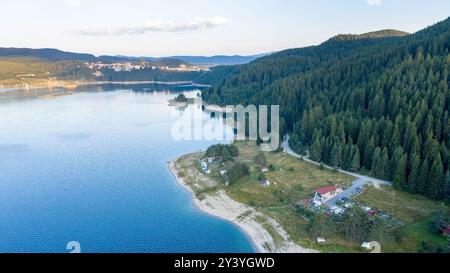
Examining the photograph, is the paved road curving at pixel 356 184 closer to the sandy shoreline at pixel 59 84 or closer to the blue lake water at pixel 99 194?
the blue lake water at pixel 99 194

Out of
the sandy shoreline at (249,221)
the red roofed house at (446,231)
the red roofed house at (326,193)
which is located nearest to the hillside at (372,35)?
the red roofed house at (326,193)

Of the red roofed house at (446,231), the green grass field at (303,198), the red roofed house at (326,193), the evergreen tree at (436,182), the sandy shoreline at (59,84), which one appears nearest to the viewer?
the red roofed house at (446,231)

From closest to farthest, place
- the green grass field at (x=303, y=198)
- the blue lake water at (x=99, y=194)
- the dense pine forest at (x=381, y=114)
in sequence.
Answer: the green grass field at (x=303, y=198) → the blue lake water at (x=99, y=194) → the dense pine forest at (x=381, y=114)

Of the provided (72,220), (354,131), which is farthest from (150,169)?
(354,131)

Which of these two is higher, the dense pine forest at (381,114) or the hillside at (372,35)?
the hillside at (372,35)

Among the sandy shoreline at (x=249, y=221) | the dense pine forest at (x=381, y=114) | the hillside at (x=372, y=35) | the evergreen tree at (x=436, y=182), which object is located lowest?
the sandy shoreline at (x=249, y=221)

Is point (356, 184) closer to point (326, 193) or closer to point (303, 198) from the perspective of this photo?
point (326, 193)

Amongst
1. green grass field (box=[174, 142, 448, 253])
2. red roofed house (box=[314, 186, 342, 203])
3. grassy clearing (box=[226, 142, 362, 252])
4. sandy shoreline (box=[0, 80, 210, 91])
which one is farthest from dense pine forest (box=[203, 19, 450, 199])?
sandy shoreline (box=[0, 80, 210, 91])
